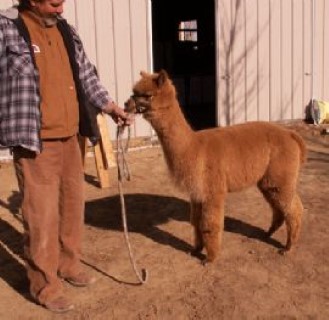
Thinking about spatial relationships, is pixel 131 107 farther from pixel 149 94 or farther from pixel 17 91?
pixel 17 91

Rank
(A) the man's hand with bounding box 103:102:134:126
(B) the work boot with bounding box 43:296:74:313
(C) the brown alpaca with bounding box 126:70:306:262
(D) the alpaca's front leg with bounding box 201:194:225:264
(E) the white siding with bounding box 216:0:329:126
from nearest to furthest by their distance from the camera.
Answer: (B) the work boot with bounding box 43:296:74:313, (A) the man's hand with bounding box 103:102:134:126, (C) the brown alpaca with bounding box 126:70:306:262, (D) the alpaca's front leg with bounding box 201:194:225:264, (E) the white siding with bounding box 216:0:329:126

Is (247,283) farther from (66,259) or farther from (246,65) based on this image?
(246,65)

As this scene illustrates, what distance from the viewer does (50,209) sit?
3854 mm

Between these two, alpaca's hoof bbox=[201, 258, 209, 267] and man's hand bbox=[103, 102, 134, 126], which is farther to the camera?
alpaca's hoof bbox=[201, 258, 209, 267]

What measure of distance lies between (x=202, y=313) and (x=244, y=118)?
6495 millimetres

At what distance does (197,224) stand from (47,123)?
1723mm

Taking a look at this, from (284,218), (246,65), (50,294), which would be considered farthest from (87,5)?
(50,294)

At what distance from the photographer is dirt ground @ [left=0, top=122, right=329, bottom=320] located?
3.96 metres

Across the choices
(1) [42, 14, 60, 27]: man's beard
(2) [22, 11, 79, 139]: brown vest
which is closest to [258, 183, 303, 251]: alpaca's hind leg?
(2) [22, 11, 79, 139]: brown vest

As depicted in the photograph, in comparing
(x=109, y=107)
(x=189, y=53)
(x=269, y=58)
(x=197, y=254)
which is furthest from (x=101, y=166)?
(x=189, y=53)

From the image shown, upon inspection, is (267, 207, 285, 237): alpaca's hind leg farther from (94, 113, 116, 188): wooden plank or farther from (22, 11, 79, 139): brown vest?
(94, 113, 116, 188): wooden plank

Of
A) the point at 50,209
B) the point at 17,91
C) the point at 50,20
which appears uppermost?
the point at 50,20

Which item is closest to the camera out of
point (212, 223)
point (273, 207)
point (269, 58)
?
point (212, 223)

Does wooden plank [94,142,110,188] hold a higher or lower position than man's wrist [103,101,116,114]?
lower
